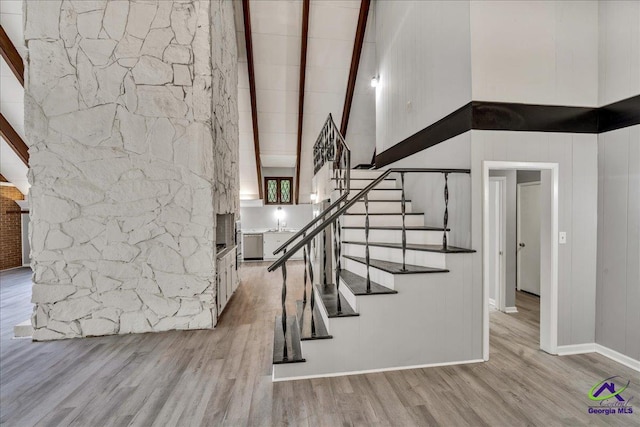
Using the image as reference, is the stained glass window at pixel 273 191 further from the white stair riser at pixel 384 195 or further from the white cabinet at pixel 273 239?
the white stair riser at pixel 384 195

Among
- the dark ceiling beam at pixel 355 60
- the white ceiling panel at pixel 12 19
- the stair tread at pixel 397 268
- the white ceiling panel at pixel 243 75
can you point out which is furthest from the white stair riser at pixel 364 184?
the white ceiling panel at pixel 12 19

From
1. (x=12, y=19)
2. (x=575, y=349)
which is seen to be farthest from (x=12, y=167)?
(x=575, y=349)

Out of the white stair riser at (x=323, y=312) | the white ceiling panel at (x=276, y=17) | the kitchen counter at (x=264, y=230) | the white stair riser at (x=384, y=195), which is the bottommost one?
the white stair riser at (x=323, y=312)

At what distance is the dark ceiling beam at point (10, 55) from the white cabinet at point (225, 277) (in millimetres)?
5167

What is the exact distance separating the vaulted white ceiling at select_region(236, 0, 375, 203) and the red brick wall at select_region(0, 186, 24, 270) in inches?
236

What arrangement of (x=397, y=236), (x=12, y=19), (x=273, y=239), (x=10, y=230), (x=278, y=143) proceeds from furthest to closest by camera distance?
1. (x=273, y=239)
2. (x=278, y=143)
3. (x=10, y=230)
4. (x=12, y=19)
5. (x=397, y=236)

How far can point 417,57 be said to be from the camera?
3609 mm

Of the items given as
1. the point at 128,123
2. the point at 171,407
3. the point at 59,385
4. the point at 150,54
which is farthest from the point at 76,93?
the point at 171,407

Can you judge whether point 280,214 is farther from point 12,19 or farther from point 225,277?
point 12,19

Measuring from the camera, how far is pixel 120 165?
3.38m

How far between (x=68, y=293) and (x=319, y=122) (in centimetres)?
615

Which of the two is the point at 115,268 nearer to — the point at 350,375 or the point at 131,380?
the point at 131,380

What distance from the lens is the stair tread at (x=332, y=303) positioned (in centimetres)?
236

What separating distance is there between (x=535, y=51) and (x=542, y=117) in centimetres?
64
